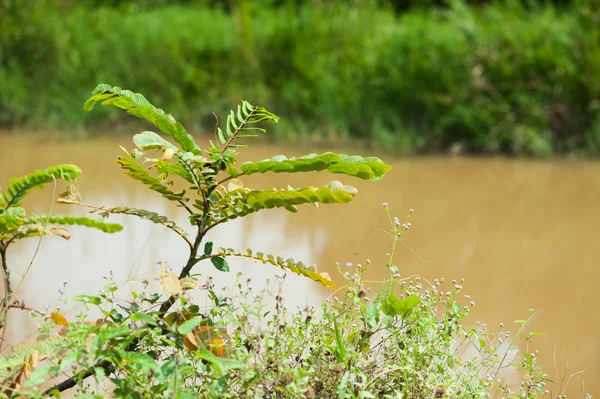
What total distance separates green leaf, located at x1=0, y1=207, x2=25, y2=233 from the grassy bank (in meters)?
4.90

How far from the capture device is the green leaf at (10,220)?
2227 mm

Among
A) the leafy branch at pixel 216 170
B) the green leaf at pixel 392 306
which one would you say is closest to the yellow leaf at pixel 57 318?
the leafy branch at pixel 216 170

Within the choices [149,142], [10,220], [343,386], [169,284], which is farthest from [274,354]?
[10,220]

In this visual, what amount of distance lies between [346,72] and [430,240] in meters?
2.99

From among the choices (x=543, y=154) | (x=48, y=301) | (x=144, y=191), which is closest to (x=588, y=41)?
(x=543, y=154)

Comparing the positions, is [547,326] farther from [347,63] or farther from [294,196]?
[347,63]

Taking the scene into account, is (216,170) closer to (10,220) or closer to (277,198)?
(277,198)

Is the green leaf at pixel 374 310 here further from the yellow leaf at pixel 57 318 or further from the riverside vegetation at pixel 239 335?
the yellow leaf at pixel 57 318

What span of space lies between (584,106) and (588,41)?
1.82ft

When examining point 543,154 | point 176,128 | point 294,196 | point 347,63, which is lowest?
point 543,154

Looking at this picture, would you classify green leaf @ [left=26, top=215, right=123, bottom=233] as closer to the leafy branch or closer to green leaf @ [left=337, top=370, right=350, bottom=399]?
the leafy branch

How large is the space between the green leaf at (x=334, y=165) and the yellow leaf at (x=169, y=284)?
0.35 m

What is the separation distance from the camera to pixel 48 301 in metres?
3.64

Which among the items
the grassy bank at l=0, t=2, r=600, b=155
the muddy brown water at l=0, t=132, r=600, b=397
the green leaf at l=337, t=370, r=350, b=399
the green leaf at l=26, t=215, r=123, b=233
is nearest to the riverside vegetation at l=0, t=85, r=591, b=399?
the green leaf at l=337, t=370, r=350, b=399
